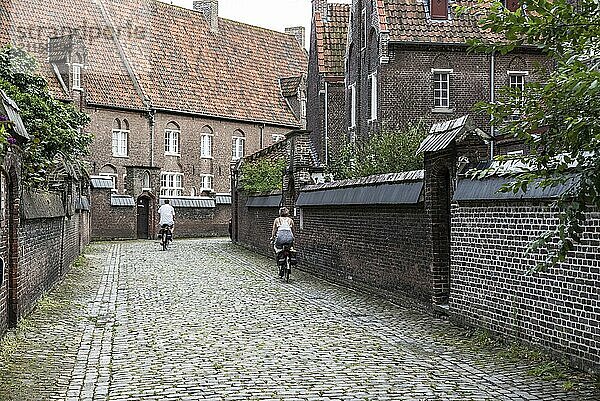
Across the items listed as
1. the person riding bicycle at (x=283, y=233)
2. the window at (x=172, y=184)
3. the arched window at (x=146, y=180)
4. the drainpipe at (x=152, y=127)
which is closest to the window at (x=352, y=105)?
the arched window at (x=146, y=180)

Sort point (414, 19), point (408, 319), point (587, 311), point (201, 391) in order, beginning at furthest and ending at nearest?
point (414, 19)
point (408, 319)
point (587, 311)
point (201, 391)

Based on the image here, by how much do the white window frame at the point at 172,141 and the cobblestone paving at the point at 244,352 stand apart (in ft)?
120

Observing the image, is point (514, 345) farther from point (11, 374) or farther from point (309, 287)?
point (309, 287)

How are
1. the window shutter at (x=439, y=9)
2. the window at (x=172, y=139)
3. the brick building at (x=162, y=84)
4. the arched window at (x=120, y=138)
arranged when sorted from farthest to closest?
the window at (x=172, y=139) < the arched window at (x=120, y=138) < the brick building at (x=162, y=84) < the window shutter at (x=439, y=9)

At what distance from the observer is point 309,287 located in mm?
18234

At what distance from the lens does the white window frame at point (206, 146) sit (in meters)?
55.7

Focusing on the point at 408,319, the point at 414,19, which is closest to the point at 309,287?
the point at 408,319

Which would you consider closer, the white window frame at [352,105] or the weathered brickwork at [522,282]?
the weathered brickwork at [522,282]

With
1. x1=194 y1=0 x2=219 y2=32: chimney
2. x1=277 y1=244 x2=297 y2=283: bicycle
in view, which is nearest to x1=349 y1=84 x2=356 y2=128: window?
x1=277 y1=244 x2=297 y2=283: bicycle

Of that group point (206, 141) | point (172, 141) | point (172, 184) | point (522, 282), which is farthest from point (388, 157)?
point (206, 141)

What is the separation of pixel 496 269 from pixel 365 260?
604 centimetres

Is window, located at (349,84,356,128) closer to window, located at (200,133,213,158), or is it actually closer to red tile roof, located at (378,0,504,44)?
red tile roof, located at (378,0,504,44)

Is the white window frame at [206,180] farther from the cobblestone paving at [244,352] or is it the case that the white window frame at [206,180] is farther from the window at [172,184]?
the cobblestone paving at [244,352]

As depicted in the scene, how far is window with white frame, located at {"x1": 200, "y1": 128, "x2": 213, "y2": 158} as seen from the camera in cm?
5572
